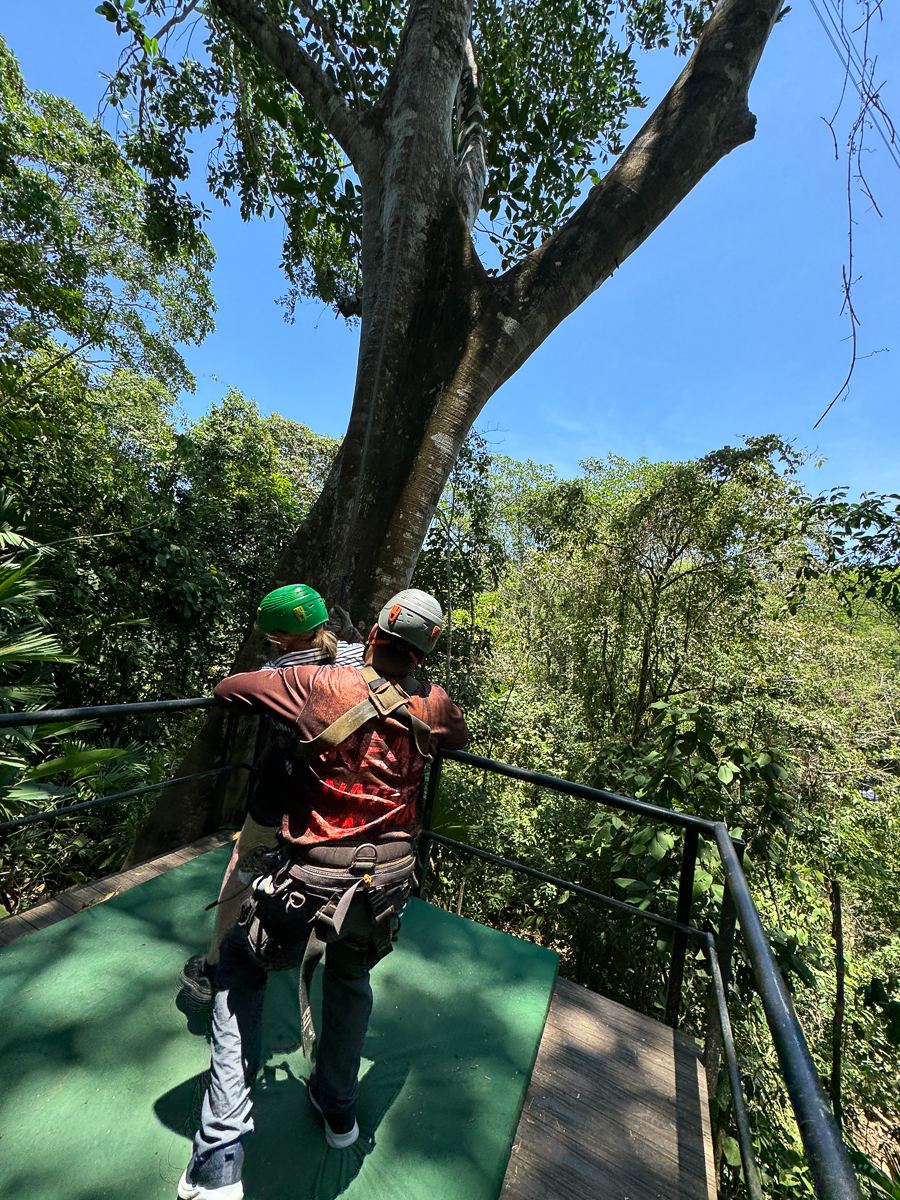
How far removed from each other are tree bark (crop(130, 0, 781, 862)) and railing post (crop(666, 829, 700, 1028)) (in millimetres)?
2007

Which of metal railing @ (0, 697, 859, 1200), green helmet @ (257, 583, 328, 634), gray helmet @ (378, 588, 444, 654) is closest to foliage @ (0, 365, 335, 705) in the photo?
metal railing @ (0, 697, 859, 1200)

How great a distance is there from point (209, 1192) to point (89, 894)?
1.61 meters

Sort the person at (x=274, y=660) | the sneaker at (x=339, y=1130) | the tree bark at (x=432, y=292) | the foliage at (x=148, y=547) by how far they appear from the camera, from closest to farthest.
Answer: the sneaker at (x=339, y=1130) → the person at (x=274, y=660) → the tree bark at (x=432, y=292) → the foliage at (x=148, y=547)

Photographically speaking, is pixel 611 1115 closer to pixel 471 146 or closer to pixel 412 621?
pixel 412 621

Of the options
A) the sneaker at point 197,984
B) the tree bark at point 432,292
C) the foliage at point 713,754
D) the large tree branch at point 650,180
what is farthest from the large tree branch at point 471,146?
the sneaker at point 197,984

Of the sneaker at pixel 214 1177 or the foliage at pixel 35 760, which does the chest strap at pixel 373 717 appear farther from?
the foliage at pixel 35 760

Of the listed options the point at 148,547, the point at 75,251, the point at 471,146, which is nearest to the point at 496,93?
the point at 471,146

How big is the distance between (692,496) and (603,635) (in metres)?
2.58

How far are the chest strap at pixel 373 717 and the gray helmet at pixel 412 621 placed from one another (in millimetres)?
129

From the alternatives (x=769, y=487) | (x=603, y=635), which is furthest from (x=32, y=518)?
(x=769, y=487)

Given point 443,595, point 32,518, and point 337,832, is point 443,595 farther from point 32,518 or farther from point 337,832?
point 337,832

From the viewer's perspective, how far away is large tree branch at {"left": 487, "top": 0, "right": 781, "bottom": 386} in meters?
3.59

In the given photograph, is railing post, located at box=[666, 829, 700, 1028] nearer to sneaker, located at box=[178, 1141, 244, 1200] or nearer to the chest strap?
the chest strap

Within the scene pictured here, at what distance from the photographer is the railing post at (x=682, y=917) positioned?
2166 mm
